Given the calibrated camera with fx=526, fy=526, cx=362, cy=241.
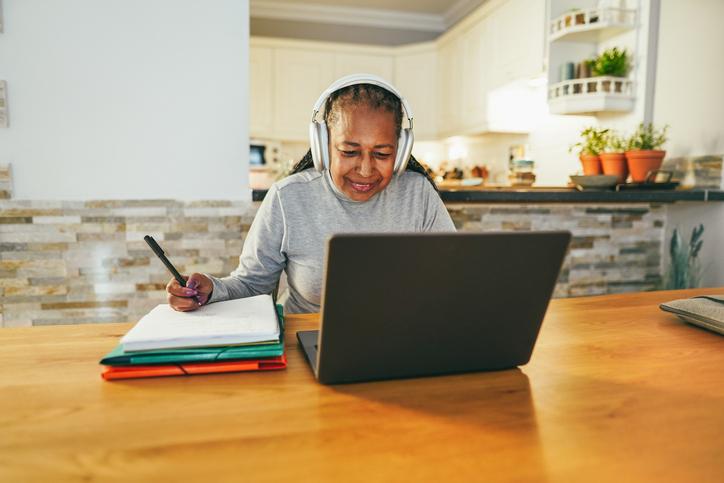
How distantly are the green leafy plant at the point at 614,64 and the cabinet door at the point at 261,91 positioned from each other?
3.23 meters

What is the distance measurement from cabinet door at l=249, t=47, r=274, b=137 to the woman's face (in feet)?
13.4

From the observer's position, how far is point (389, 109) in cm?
123

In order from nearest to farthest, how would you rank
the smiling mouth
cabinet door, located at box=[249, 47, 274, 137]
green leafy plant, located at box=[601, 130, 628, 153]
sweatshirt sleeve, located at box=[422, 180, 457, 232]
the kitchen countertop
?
the smiling mouth
sweatshirt sleeve, located at box=[422, 180, 457, 232]
the kitchen countertop
green leafy plant, located at box=[601, 130, 628, 153]
cabinet door, located at box=[249, 47, 274, 137]

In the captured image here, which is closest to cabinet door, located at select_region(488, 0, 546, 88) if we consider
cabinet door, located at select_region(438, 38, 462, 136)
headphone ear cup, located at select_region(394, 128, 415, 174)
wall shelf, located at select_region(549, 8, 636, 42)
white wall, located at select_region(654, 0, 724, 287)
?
wall shelf, located at select_region(549, 8, 636, 42)

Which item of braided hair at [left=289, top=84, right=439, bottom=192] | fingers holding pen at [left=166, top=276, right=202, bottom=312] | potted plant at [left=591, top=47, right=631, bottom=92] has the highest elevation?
potted plant at [left=591, top=47, right=631, bottom=92]

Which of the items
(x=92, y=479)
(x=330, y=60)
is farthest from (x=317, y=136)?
(x=330, y=60)

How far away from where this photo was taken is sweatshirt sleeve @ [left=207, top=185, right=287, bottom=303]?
131cm

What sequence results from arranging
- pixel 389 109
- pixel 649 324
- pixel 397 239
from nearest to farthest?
pixel 397 239 < pixel 649 324 < pixel 389 109

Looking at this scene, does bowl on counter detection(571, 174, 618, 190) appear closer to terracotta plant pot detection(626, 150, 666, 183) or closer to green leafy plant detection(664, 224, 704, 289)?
terracotta plant pot detection(626, 150, 666, 183)

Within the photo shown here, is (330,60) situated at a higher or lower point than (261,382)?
higher

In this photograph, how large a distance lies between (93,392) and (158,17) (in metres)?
1.62

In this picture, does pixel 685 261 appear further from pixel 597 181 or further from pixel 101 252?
pixel 101 252

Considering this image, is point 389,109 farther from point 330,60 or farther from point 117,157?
point 330,60

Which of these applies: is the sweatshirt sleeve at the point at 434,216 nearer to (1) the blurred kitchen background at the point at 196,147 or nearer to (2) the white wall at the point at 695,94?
(1) the blurred kitchen background at the point at 196,147
